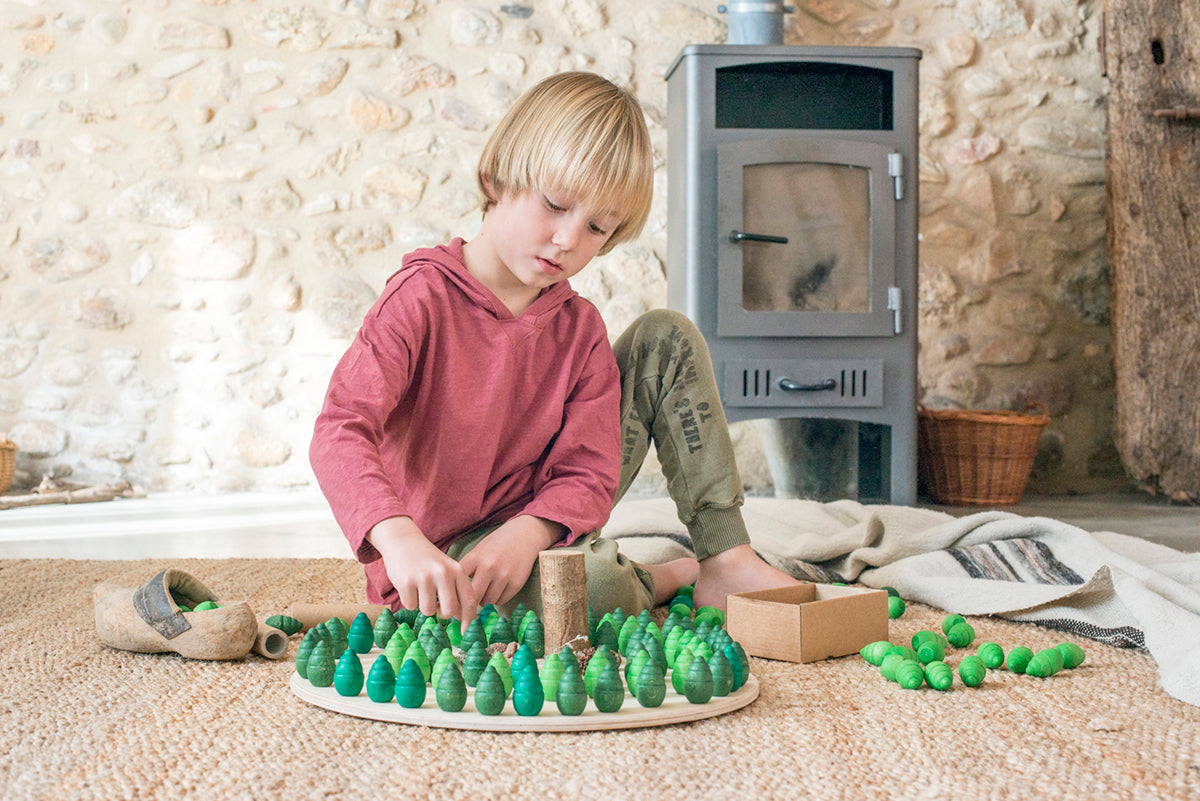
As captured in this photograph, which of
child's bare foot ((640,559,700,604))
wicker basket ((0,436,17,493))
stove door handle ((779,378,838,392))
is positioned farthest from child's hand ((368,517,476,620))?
wicker basket ((0,436,17,493))

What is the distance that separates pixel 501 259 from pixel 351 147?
198 centimetres

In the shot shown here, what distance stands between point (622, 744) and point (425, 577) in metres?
0.23

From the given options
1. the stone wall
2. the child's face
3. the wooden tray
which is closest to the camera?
the wooden tray

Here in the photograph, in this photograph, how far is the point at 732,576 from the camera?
1.37m

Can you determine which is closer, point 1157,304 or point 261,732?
point 261,732

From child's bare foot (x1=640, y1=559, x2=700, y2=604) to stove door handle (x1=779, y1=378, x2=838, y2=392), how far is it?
0.95 meters

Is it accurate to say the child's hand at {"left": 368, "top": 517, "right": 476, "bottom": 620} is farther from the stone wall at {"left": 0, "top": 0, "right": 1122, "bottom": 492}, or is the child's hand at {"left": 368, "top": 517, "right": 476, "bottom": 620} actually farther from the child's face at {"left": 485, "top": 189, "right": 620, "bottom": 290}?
the stone wall at {"left": 0, "top": 0, "right": 1122, "bottom": 492}

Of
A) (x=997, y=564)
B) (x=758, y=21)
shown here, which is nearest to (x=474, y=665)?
(x=997, y=564)

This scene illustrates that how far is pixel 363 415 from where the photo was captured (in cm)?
108

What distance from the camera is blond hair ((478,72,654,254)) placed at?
1.17m

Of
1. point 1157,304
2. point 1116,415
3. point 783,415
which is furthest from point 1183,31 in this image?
point 783,415

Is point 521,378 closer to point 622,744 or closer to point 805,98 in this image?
point 622,744

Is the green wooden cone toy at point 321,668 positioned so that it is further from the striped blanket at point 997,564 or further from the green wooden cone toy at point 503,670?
the striped blanket at point 997,564

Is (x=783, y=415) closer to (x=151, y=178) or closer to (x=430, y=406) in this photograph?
(x=430, y=406)
